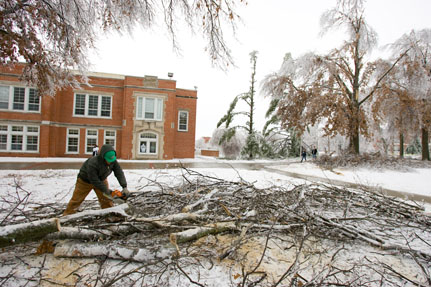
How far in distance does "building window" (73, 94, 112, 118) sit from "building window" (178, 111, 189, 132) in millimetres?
6982

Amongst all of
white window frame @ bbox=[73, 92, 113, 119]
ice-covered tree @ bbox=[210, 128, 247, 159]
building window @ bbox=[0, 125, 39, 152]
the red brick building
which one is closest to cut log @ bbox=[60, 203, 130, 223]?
the red brick building

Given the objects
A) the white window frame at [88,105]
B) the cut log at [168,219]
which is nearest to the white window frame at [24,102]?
the white window frame at [88,105]

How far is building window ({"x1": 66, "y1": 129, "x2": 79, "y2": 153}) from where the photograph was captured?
71.5ft

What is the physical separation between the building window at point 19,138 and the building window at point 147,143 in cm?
892

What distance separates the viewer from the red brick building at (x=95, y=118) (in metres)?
20.2

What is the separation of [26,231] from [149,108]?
20.9 meters

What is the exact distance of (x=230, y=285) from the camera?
2.41 meters

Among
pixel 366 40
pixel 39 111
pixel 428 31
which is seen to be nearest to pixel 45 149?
pixel 39 111

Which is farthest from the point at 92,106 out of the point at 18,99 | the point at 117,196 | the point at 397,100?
the point at 397,100

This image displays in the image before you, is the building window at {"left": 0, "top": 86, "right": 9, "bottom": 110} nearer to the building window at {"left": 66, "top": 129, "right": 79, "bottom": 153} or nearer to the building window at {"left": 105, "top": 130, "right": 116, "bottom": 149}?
the building window at {"left": 66, "top": 129, "right": 79, "bottom": 153}

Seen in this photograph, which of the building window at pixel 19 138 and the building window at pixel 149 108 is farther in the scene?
the building window at pixel 149 108

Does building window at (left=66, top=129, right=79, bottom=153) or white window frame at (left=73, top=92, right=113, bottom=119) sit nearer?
building window at (left=66, top=129, right=79, bottom=153)

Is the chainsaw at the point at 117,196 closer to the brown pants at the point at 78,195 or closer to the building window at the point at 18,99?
the brown pants at the point at 78,195

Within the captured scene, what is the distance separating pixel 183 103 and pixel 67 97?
36.1ft
